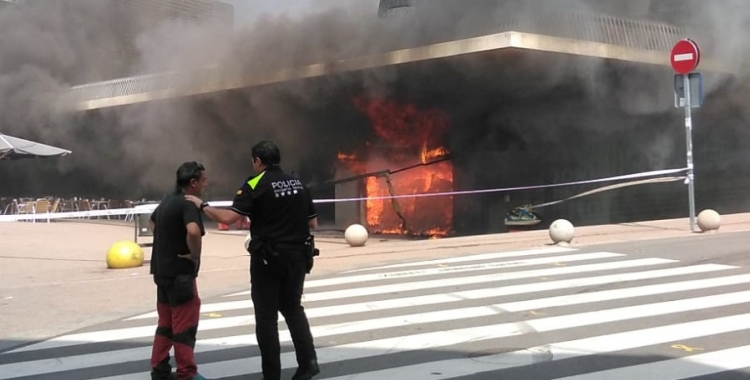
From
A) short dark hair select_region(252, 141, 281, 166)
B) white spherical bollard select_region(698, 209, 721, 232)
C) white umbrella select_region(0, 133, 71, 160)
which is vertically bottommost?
white spherical bollard select_region(698, 209, 721, 232)

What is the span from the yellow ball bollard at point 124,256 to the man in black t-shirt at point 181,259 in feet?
17.2

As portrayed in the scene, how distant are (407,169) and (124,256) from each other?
30.4 ft

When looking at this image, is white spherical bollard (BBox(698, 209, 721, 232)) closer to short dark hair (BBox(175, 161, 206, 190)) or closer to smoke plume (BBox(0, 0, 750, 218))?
smoke plume (BBox(0, 0, 750, 218))

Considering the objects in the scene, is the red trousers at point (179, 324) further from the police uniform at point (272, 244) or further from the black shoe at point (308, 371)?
the black shoe at point (308, 371)

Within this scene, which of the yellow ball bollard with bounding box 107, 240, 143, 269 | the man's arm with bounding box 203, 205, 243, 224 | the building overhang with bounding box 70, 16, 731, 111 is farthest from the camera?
the building overhang with bounding box 70, 16, 731, 111

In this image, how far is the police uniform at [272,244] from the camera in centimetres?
357

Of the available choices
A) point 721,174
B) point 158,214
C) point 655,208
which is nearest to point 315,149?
point 655,208

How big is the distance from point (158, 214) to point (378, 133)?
13.9 meters

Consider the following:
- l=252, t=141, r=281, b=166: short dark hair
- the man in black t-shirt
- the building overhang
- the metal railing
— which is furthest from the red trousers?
the metal railing

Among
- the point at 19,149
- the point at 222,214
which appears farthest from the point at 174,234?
the point at 19,149

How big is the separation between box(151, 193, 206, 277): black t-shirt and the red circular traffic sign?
332 inches

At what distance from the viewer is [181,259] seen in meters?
3.66

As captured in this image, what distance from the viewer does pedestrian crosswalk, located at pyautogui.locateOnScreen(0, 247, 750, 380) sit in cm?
406

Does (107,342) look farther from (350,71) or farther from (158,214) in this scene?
(350,71)
